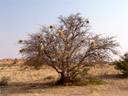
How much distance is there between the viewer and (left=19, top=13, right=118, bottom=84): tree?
1249 centimetres

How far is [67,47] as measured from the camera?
12680 mm

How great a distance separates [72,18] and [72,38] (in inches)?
62.5

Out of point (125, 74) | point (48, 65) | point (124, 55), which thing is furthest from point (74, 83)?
point (124, 55)

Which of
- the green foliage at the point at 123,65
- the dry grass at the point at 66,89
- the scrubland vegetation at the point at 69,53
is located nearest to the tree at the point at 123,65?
the green foliage at the point at 123,65

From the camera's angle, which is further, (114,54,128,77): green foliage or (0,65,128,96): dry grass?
(114,54,128,77): green foliage

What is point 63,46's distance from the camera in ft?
40.6

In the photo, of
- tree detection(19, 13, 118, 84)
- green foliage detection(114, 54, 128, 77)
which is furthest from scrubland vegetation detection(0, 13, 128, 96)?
green foliage detection(114, 54, 128, 77)

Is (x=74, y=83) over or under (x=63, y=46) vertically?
under

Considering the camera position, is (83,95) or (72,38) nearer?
(83,95)

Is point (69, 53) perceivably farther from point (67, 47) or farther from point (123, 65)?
point (123, 65)

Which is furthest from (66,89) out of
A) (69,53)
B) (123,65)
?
(123,65)

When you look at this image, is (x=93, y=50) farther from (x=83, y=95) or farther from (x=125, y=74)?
(x=125, y=74)

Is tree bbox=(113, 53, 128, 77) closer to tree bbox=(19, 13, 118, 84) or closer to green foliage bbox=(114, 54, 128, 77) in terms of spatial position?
green foliage bbox=(114, 54, 128, 77)

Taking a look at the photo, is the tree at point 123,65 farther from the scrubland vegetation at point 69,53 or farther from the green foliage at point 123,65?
the scrubland vegetation at point 69,53
